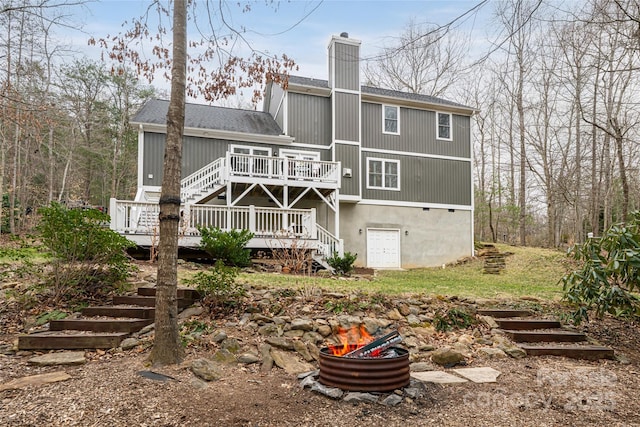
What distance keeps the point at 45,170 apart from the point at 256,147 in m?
12.6

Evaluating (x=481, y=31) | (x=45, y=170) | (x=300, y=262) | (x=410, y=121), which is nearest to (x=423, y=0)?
(x=481, y=31)

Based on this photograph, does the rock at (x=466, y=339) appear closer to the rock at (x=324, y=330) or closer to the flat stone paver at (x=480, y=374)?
the flat stone paver at (x=480, y=374)

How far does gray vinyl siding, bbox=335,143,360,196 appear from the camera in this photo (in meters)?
15.9

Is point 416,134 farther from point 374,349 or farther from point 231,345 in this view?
point 374,349

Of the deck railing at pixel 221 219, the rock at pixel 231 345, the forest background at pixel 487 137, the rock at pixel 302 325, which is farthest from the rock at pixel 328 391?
the forest background at pixel 487 137

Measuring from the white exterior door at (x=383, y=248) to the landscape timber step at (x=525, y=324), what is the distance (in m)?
10.1

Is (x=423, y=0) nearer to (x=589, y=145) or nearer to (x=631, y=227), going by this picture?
(x=631, y=227)

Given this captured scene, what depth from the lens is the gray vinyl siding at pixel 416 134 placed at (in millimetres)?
16797

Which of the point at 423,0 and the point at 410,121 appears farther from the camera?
the point at 410,121

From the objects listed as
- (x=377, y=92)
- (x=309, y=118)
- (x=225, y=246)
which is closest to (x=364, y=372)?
(x=225, y=246)

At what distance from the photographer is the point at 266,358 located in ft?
15.2

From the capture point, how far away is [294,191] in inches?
583

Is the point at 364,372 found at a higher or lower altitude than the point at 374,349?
lower

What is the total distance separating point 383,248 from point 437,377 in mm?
12232
